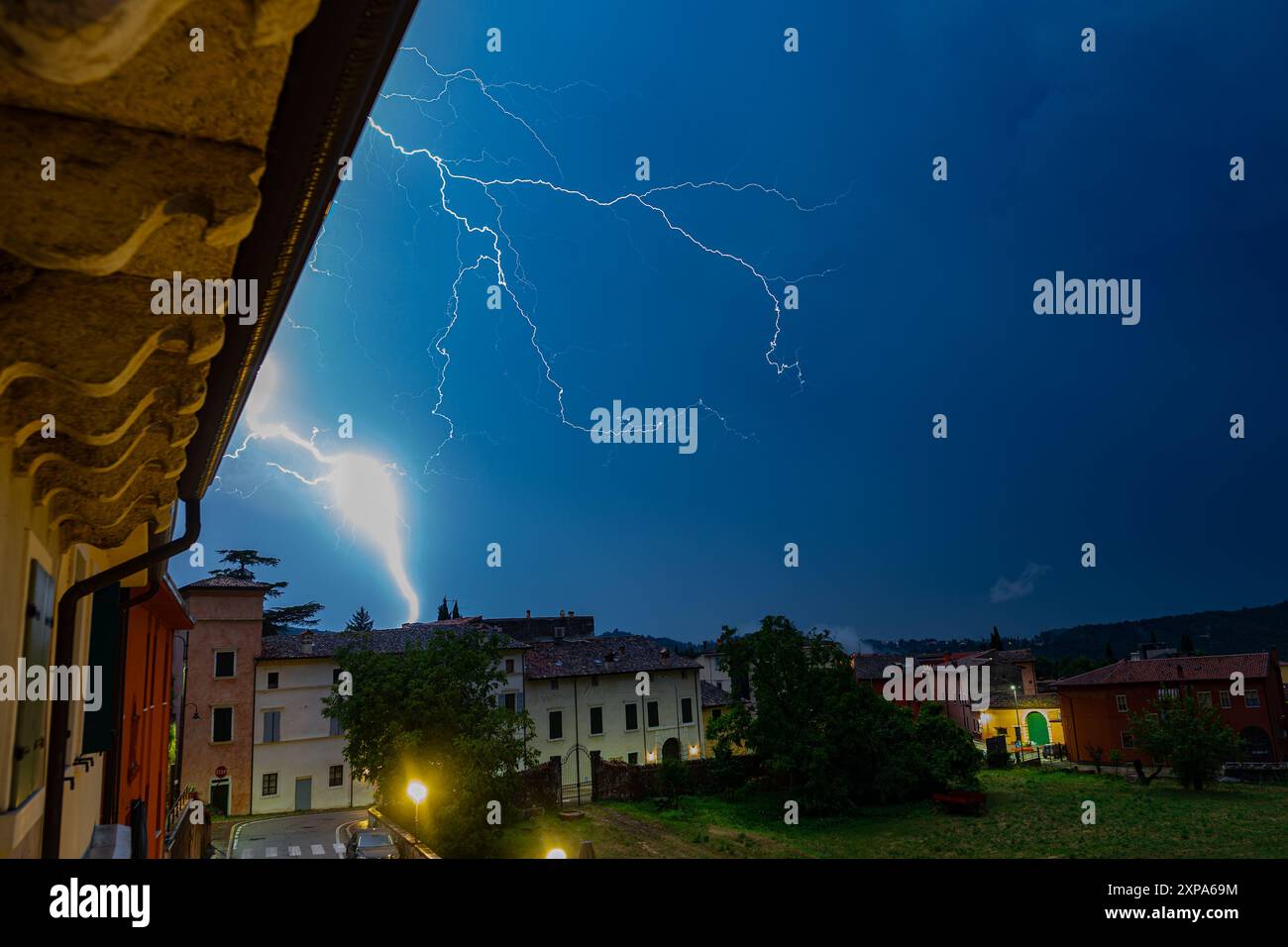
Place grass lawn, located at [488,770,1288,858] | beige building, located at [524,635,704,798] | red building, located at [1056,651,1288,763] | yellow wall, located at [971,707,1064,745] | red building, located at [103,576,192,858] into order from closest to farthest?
1. red building, located at [103,576,192,858]
2. grass lawn, located at [488,770,1288,858]
3. beige building, located at [524,635,704,798]
4. red building, located at [1056,651,1288,763]
5. yellow wall, located at [971,707,1064,745]

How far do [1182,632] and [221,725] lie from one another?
142703mm

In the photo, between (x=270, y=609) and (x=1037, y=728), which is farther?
(x=1037, y=728)

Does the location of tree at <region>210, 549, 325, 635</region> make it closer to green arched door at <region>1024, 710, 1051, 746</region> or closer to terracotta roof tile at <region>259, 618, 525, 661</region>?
terracotta roof tile at <region>259, 618, 525, 661</region>

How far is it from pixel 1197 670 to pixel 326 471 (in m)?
181

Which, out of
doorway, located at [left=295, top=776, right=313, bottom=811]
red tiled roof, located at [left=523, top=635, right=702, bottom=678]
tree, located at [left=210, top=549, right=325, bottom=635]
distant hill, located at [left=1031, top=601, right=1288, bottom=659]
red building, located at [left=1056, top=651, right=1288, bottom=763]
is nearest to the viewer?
doorway, located at [left=295, top=776, right=313, bottom=811]

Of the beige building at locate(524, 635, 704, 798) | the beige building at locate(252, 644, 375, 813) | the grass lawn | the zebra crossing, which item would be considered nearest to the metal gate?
the beige building at locate(524, 635, 704, 798)

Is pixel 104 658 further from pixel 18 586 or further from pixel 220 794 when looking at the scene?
pixel 220 794

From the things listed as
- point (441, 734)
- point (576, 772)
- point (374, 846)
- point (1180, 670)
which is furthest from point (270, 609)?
point (1180, 670)

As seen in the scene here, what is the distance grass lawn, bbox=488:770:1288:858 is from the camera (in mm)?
25453

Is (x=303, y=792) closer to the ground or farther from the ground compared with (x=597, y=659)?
closer to the ground

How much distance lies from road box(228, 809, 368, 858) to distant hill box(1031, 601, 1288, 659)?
12748 centimetres

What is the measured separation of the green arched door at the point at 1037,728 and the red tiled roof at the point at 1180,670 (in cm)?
1082

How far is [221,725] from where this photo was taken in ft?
116

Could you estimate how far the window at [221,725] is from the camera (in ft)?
115
